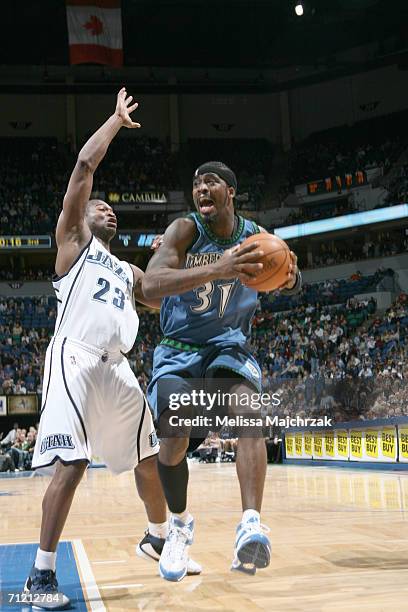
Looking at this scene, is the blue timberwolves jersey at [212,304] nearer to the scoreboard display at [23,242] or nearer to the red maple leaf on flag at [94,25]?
the red maple leaf on flag at [94,25]

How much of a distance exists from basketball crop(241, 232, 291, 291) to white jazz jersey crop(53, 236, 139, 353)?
3.26 ft

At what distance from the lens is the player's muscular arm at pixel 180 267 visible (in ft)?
12.1

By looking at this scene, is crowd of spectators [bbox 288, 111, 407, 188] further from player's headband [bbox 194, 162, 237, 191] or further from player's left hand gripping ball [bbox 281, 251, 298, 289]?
player's left hand gripping ball [bbox 281, 251, 298, 289]

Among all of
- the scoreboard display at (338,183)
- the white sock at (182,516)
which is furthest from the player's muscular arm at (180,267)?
the scoreboard display at (338,183)

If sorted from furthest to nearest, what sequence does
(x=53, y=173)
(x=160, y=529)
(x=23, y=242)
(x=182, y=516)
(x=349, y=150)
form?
(x=53, y=173) → (x=349, y=150) → (x=23, y=242) → (x=160, y=529) → (x=182, y=516)

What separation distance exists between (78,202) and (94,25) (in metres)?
21.5

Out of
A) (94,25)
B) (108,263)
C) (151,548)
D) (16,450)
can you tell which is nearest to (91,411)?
(108,263)

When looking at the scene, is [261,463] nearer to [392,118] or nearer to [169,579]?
[169,579]

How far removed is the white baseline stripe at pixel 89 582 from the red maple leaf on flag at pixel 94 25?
20988 millimetres

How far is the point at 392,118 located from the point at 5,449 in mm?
20025

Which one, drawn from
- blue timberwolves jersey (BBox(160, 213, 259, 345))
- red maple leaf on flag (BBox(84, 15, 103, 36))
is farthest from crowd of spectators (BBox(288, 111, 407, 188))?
blue timberwolves jersey (BBox(160, 213, 259, 345))

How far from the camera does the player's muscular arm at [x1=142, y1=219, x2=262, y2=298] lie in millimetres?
3695

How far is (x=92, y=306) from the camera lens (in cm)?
453

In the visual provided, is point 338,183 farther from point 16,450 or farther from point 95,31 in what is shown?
point 16,450
